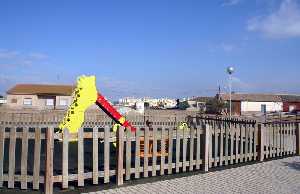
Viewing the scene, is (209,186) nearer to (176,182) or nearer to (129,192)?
(176,182)

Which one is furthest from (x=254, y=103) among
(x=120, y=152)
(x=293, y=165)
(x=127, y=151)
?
(x=120, y=152)

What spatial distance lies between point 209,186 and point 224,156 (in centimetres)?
294

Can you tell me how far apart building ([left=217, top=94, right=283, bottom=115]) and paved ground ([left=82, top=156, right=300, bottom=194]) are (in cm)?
6593

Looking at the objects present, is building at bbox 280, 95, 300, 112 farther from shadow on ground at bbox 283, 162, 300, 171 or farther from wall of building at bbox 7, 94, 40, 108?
shadow on ground at bbox 283, 162, 300, 171

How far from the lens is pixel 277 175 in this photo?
10.5m

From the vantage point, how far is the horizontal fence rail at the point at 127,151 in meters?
8.09

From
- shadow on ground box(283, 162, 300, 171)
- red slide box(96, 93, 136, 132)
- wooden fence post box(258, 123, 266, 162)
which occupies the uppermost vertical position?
red slide box(96, 93, 136, 132)

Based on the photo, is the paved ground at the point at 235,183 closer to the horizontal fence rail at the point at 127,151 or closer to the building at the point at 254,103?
the horizontal fence rail at the point at 127,151

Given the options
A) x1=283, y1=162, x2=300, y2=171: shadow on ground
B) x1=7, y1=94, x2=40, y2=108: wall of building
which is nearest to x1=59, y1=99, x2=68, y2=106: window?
x1=7, y1=94, x2=40, y2=108: wall of building

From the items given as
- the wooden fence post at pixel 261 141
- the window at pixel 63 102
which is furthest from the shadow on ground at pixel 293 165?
the window at pixel 63 102

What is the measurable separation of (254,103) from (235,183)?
239 feet

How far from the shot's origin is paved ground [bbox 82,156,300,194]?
8.48 m

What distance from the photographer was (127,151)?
9.22m

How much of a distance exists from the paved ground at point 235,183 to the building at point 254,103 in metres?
65.9
